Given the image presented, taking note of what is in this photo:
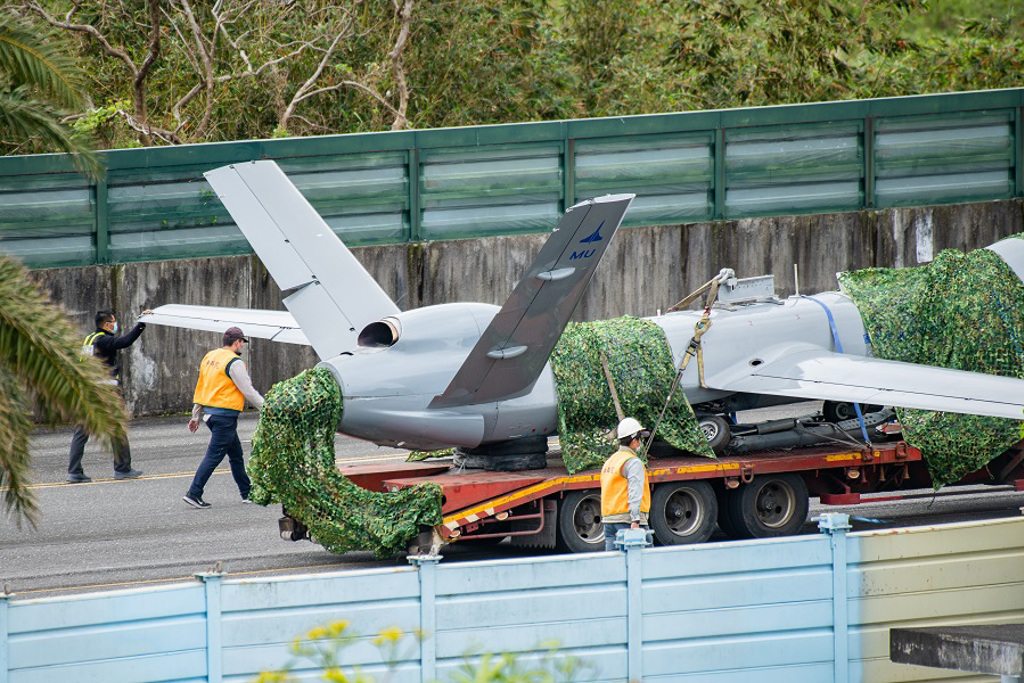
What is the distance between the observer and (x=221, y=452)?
17.8 metres

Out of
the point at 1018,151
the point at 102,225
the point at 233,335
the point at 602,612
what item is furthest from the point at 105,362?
the point at 1018,151

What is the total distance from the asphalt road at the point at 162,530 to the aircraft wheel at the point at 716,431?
1.56m

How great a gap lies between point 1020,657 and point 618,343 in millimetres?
7042

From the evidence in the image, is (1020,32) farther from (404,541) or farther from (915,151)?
(404,541)

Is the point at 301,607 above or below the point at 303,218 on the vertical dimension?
below

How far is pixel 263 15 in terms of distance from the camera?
30.2 metres

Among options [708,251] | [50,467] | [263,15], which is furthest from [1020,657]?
[263,15]

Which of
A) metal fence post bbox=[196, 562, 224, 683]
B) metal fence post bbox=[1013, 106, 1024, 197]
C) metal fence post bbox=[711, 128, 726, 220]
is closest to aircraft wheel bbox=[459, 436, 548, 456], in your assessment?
metal fence post bbox=[196, 562, 224, 683]

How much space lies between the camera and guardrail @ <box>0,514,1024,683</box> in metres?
8.96

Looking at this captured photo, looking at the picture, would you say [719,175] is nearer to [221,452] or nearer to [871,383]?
[871,383]

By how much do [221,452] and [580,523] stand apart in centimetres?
544

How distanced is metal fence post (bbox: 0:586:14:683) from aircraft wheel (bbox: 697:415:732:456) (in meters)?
8.43

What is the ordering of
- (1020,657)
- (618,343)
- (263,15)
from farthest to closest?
(263,15)
(618,343)
(1020,657)

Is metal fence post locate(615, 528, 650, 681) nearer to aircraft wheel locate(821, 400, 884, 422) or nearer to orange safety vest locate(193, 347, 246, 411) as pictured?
aircraft wheel locate(821, 400, 884, 422)
